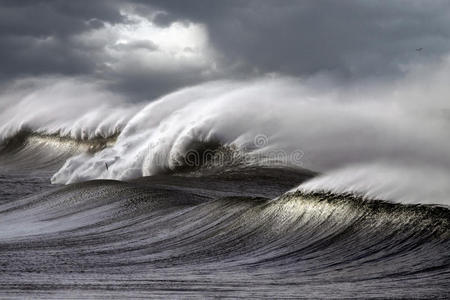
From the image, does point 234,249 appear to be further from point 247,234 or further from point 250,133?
point 250,133

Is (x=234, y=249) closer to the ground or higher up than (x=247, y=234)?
closer to the ground

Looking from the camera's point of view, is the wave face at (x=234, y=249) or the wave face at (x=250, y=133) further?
the wave face at (x=250, y=133)

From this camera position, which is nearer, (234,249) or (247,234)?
(234,249)

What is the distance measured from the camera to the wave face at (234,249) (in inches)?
249

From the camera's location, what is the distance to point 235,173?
20188 millimetres

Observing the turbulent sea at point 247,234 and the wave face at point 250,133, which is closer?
the turbulent sea at point 247,234

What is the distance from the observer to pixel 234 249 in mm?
8680

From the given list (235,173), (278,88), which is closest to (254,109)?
(278,88)

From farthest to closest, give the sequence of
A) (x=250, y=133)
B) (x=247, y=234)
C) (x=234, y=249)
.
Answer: (x=250, y=133), (x=247, y=234), (x=234, y=249)

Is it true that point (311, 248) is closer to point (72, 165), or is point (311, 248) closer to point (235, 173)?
point (235, 173)

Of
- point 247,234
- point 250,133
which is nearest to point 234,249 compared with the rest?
point 247,234

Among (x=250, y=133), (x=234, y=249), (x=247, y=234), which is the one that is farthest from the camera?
(x=250, y=133)

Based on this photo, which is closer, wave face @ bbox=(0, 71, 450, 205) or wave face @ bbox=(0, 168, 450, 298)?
wave face @ bbox=(0, 168, 450, 298)

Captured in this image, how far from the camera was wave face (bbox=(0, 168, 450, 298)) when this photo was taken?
6.33 m
